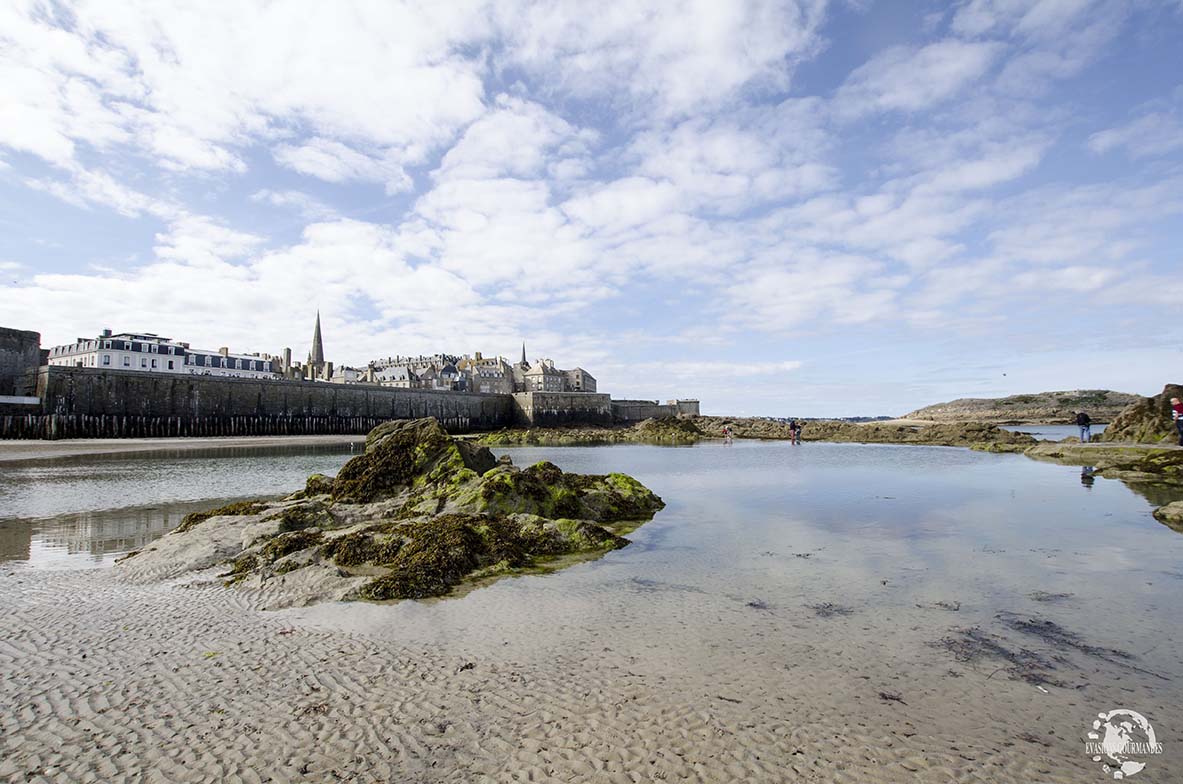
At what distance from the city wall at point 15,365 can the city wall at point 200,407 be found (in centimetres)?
119

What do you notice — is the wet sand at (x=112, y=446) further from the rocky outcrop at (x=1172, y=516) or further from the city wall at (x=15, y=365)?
the rocky outcrop at (x=1172, y=516)

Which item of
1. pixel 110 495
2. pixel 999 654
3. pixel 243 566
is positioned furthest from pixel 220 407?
pixel 999 654

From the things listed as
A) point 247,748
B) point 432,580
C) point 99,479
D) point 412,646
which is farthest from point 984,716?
point 99,479

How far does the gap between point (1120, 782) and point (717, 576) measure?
4.06 m

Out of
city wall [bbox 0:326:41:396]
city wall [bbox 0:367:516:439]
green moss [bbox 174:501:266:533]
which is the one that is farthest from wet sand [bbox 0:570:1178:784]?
city wall [bbox 0:326:41:396]

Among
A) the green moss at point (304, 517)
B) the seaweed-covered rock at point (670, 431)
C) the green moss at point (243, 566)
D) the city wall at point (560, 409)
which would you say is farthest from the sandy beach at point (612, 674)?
the city wall at point (560, 409)

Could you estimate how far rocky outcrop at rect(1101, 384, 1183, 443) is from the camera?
75.8 feet

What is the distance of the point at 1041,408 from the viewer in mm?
97062

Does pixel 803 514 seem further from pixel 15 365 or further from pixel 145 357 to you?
pixel 145 357

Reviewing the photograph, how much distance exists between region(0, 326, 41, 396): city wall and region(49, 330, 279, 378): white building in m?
33.1

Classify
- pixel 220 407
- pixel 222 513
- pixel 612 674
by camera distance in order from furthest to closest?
pixel 220 407, pixel 222 513, pixel 612 674

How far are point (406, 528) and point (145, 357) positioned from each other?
8383 centimetres

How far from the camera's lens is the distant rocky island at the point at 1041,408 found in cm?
8650

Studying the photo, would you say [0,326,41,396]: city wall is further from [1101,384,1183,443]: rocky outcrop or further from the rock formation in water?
[1101,384,1183,443]: rocky outcrop
